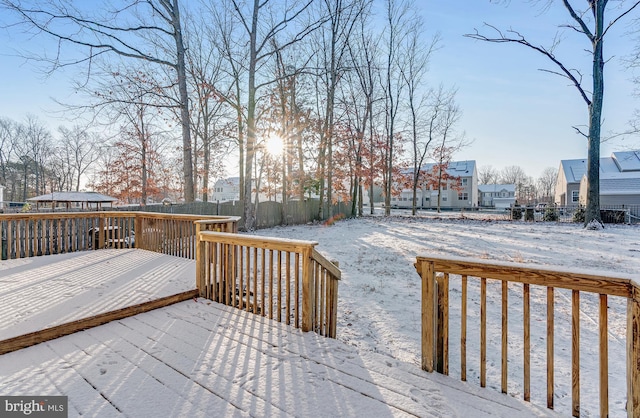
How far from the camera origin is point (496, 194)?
4891cm

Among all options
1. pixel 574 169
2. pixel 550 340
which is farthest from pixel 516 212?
pixel 550 340

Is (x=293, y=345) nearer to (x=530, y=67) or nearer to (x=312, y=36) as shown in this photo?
(x=530, y=67)

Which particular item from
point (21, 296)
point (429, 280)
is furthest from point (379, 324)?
point (21, 296)

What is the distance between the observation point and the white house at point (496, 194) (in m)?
47.4

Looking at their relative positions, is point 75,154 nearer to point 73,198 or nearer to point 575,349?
point 73,198

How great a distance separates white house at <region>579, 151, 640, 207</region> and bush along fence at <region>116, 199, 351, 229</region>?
2086 cm

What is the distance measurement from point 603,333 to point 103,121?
13.1 m

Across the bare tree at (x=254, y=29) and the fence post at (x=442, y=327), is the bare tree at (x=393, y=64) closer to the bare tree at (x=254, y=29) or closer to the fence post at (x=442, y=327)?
the bare tree at (x=254, y=29)

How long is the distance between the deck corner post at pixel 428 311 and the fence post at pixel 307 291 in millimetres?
1110

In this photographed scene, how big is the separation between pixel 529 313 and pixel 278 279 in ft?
6.56

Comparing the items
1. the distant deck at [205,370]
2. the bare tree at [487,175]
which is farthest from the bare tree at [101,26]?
the bare tree at [487,175]

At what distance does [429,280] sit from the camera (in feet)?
7.13

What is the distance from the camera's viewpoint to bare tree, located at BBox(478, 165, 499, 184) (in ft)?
197

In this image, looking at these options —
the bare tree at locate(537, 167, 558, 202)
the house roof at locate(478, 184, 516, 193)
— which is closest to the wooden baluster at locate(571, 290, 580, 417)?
the house roof at locate(478, 184, 516, 193)
